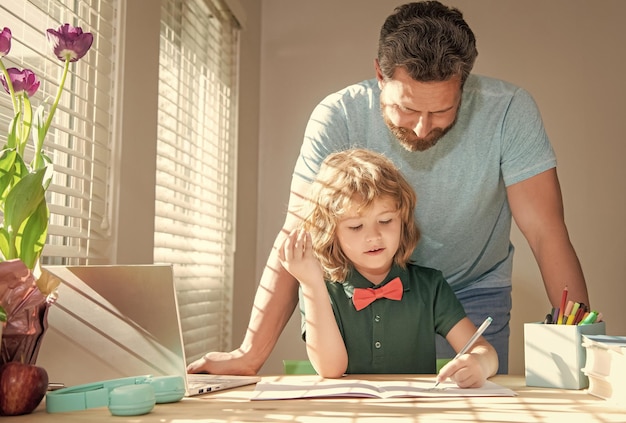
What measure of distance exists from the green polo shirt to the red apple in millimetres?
738

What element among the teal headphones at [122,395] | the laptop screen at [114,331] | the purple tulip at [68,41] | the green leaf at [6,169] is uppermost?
the purple tulip at [68,41]

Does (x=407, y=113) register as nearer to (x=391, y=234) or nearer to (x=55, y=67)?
(x=391, y=234)

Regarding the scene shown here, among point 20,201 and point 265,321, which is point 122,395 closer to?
point 20,201

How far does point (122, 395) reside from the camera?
0.87m

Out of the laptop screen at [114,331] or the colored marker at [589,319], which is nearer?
the laptop screen at [114,331]

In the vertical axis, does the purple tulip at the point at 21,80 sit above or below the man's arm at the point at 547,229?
above

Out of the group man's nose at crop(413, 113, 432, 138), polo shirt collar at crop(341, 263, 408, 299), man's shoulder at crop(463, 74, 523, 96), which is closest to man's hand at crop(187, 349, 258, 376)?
polo shirt collar at crop(341, 263, 408, 299)

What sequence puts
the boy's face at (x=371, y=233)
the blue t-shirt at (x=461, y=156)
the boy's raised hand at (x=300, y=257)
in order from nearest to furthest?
the boy's raised hand at (x=300, y=257)
the boy's face at (x=371, y=233)
the blue t-shirt at (x=461, y=156)

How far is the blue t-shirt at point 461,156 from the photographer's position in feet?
5.65

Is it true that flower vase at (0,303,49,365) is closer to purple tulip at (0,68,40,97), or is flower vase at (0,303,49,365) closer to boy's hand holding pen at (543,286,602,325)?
purple tulip at (0,68,40,97)

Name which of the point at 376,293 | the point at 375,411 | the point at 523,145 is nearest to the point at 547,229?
the point at 523,145

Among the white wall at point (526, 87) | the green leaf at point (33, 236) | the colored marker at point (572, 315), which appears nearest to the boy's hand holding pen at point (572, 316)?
the colored marker at point (572, 315)

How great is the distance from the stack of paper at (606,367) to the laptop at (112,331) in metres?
0.57

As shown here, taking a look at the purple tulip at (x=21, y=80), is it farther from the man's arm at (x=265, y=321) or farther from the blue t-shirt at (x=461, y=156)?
the blue t-shirt at (x=461, y=156)
